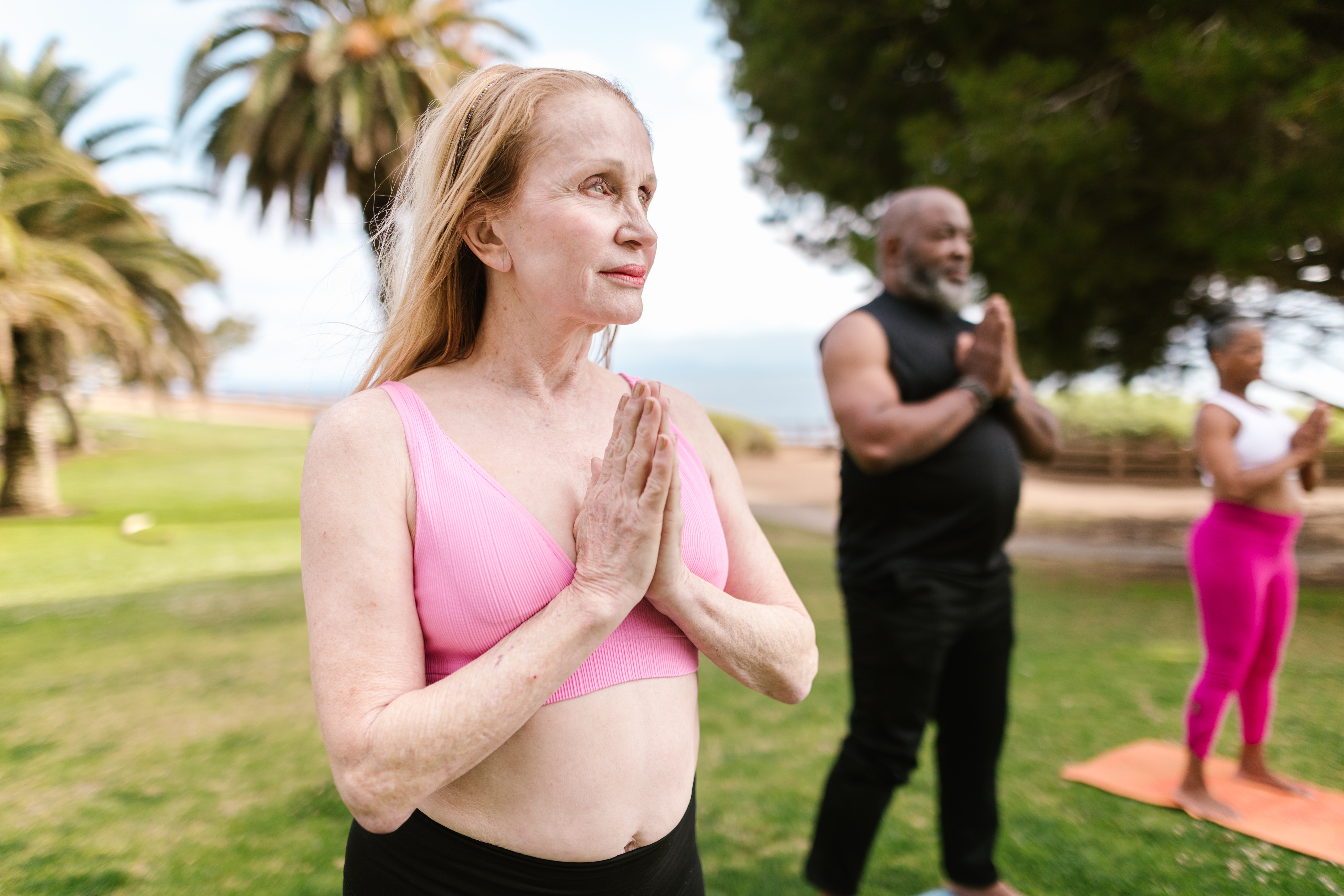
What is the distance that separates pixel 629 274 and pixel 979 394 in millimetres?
1795

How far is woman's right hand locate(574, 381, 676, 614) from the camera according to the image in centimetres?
109

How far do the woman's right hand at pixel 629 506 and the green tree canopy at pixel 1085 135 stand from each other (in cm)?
655

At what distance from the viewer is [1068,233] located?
794cm

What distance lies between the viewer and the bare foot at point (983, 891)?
2982 millimetres

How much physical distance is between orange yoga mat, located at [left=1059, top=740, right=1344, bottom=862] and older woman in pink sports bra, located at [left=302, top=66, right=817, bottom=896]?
3.27 metres

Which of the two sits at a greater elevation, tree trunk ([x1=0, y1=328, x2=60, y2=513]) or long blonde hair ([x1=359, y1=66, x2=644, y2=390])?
long blonde hair ([x1=359, y1=66, x2=644, y2=390])

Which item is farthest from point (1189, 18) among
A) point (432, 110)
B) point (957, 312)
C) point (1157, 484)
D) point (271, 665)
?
point (1157, 484)

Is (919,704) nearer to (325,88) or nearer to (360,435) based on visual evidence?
(360,435)

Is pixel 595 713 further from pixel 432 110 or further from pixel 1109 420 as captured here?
pixel 1109 420

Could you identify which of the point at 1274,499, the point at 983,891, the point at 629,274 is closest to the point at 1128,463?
the point at 1274,499

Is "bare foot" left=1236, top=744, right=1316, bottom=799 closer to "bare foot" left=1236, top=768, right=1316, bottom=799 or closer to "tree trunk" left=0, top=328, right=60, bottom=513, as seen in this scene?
"bare foot" left=1236, top=768, right=1316, bottom=799

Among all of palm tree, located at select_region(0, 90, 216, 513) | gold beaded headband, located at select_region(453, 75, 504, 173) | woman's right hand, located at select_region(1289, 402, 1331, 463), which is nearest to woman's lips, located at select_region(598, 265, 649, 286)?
gold beaded headband, located at select_region(453, 75, 504, 173)

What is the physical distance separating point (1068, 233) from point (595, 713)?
7.99 m

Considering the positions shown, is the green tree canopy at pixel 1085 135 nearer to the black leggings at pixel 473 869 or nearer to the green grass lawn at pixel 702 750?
the green grass lawn at pixel 702 750
